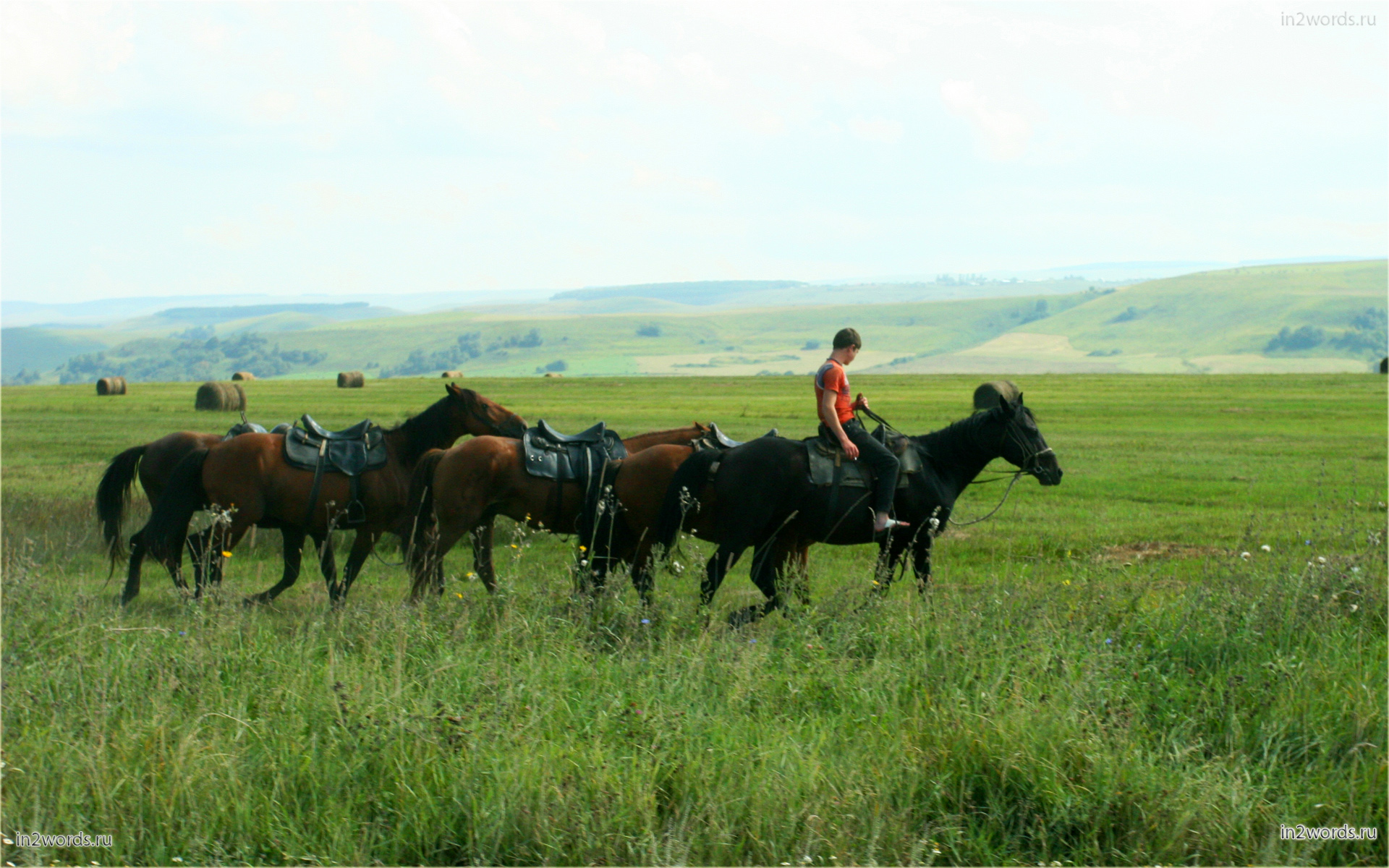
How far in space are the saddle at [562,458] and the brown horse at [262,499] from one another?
4.28ft

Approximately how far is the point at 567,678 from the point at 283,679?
1.45 m

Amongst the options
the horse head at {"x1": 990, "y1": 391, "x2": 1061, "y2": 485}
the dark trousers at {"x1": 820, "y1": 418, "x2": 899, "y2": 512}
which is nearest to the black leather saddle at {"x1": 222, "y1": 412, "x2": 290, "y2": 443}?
the dark trousers at {"x1": 820, "y1": 418, "x2": 899, "y2": 512}

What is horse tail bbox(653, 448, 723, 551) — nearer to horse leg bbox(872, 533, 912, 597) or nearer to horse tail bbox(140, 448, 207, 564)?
horse leg bbox(872, 533, 912, 597)

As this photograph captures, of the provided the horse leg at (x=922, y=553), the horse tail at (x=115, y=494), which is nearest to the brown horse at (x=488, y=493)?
the horse leg at (x=922, y=553)

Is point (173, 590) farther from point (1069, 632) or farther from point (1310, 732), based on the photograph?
point (1310, 732)

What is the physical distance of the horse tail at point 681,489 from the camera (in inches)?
327

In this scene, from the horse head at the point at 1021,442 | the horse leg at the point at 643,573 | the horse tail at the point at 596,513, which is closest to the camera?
the horse leg at the point at 643,573

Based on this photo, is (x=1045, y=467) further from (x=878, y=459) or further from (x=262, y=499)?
(x=262, y=499)

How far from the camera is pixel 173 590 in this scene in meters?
9.27

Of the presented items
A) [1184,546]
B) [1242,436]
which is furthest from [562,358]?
[1184,546]

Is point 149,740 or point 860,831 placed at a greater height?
point 149,740

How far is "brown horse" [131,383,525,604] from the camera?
930cm

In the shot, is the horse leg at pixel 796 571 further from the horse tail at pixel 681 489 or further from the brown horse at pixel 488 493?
the brown horse at pixel 488 493

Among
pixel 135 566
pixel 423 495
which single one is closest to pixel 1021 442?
pixel 423 495
